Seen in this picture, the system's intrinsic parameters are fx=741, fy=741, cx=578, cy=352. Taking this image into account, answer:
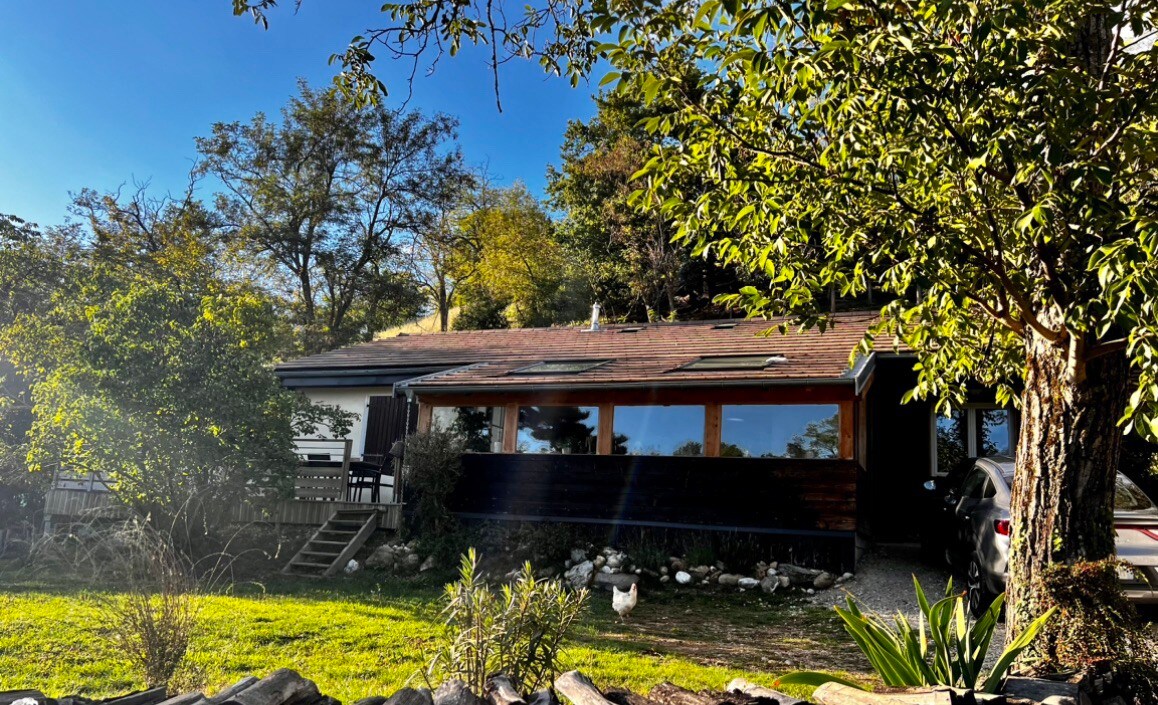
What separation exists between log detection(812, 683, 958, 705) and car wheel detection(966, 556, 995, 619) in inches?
190

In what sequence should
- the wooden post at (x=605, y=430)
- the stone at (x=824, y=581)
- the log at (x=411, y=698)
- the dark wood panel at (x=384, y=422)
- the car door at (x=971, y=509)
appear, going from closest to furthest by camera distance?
the log at (x=411, y=698) → the car door at (x=971, y=509) → the stone at (x=824, y=581) → the wooden post at (x=605, y=430) → the dark wood panel at (x=384, y=422)

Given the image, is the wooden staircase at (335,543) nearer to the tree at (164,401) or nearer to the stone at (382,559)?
the stone at (382,559)

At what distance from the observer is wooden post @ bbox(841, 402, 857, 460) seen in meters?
10.2

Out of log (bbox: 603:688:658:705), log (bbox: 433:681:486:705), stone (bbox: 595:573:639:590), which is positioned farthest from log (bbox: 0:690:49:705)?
stone (bbox: 595:573:639:590)

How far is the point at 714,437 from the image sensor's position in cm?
1118

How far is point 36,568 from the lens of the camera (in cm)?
1086

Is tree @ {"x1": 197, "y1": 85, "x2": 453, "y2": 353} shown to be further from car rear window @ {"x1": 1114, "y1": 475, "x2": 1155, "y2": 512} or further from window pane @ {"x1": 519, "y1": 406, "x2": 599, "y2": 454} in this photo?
car rear window @ {"x1": 1114, "y1": 475, "x2": 1155, "y2": 512}

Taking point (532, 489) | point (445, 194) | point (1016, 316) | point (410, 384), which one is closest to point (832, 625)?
point (1016, 316)

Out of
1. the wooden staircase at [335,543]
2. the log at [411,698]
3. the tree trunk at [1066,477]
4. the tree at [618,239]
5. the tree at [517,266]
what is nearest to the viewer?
the log at [411,698]

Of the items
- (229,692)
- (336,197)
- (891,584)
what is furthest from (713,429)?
(336,197)

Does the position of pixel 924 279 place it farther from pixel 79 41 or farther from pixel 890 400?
pixel 79 41

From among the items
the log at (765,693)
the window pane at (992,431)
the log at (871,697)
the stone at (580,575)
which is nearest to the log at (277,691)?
the log at (765,693)

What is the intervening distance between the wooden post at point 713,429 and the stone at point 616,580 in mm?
2336

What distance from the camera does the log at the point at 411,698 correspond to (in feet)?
9.43
